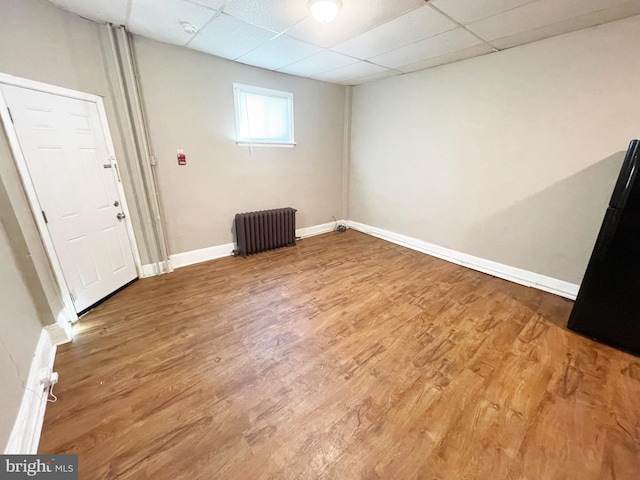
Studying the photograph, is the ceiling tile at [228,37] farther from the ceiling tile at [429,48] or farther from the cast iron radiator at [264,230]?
the cast iron radiator at [264,230]

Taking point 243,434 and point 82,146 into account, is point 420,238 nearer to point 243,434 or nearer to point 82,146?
point 243,434

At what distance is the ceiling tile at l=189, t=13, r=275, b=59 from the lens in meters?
2.43

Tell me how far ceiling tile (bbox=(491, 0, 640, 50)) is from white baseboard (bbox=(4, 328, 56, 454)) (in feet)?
15.8

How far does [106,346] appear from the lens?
215 centimetres

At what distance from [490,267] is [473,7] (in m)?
2.88

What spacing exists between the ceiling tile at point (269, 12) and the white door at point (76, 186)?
176cm

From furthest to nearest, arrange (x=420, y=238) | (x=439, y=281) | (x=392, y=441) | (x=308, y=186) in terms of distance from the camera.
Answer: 1. (x=308, y=186)
2. (x=420, y=238)
3. (x=439, y=281)
4. (x=392, y=441)

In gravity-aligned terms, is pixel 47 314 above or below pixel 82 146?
below

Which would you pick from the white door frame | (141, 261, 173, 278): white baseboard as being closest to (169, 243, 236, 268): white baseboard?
(141, 261, 173, 278): white baseboard

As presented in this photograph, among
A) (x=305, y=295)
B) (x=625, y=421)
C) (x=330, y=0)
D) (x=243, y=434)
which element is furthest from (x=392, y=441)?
(x=330, y=0)

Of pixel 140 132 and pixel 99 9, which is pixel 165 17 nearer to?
pixel 99 9

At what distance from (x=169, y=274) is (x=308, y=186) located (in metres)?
2.67

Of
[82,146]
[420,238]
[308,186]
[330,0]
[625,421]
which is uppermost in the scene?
[330,0]

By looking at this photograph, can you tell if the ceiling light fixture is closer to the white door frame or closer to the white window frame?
the white window frame
